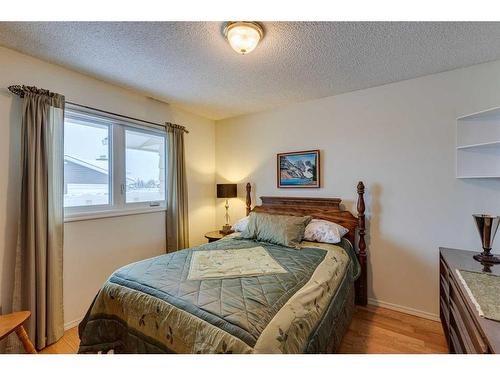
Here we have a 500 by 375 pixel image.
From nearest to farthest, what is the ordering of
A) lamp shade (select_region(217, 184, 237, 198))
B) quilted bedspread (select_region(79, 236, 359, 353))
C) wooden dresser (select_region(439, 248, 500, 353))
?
wooden dresser (select_region(439, 248, 500, 353)) < quilted bedspread (select_region(79, 236, 359, 353)) < lamp shade (select_region(217, 184, 237, 198))

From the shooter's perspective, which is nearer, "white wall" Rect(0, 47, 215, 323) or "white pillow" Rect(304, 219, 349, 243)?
"white wall" Rect(0, 47, 215, 323)

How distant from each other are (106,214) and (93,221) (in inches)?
5.0

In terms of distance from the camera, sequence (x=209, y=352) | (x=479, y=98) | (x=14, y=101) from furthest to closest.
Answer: (x=479, y=98), (x=14, y=101), (x=209, y=352)

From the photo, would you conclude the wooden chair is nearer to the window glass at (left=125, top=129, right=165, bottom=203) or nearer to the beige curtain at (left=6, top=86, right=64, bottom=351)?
the beige curtain at (left=6, top=86, right=64, bottom=351)

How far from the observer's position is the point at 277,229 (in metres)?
2.34

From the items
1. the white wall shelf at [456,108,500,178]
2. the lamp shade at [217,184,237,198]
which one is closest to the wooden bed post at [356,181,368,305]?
the white wall shelf at [456,108,500,178]

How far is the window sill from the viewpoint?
2070 millimetres

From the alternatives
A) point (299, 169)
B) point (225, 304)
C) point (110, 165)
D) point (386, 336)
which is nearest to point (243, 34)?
point (225, 304)

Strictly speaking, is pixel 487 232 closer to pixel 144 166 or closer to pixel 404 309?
pixel 404 309

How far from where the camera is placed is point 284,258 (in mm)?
1868

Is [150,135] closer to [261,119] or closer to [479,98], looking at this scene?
[261,119]

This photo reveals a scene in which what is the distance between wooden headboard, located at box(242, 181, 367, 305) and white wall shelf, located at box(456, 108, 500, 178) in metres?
0.83
